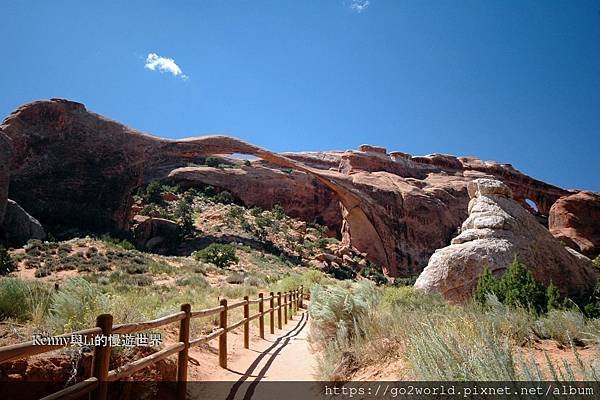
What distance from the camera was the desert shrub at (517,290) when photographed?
22.8ft

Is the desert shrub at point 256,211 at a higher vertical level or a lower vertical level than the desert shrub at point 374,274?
higher

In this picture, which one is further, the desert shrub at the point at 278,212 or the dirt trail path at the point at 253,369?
the desert shrub at the point at 278,212

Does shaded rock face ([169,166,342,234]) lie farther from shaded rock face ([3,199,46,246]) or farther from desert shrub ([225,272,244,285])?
desert shrub ([225,272,244,285])

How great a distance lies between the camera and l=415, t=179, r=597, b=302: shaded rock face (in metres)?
9.34

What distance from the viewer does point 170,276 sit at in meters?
19.7

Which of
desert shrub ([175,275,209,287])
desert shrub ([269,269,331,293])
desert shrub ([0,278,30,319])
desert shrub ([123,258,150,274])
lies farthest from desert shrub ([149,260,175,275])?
desert shrub ([0,278,30,319])

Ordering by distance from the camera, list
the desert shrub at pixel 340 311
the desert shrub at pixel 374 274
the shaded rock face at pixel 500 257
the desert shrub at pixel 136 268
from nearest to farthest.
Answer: the desert shrub at pixel 340 311 → the shaded rock face at pixel 500 257 → the desert shrub at pixel 136 268 → the desert shrub at pixel 374 274

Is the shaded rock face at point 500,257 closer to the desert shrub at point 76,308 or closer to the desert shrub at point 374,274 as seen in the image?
the desert shrub at point 76,308

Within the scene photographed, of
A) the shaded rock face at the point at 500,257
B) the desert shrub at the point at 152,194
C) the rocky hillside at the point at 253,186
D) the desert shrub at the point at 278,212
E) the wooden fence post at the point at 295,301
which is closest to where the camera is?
the shaded rock face at the point at 500,257

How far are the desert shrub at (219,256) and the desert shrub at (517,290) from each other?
20117mm

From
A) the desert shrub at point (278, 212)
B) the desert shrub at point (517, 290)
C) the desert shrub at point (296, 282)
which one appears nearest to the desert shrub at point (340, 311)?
the desert shrub at point (517, 290)

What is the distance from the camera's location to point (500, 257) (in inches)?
371

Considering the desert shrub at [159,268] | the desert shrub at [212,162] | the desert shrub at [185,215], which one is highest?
the desert shrub at [212,162]

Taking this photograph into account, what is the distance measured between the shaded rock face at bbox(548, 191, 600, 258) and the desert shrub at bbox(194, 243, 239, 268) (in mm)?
27741
